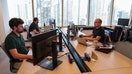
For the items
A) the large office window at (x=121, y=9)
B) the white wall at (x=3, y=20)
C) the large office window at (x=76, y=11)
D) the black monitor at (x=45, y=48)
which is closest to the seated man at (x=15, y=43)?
the black monitor at (x=45, y=48)

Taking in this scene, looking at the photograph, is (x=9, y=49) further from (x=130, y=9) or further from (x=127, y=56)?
(x=130, y=9)

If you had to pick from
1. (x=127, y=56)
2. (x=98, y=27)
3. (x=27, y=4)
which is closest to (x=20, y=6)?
(x=27, y=4)

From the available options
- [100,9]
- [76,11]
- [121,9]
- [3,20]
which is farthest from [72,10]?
[3,20]

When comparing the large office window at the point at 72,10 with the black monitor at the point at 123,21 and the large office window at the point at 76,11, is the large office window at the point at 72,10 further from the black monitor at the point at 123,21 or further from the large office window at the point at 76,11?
the black monitor at the point at 123,21

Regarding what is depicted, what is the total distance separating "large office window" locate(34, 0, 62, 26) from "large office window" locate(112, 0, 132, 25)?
2766 mm

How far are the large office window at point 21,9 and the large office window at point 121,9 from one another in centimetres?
411

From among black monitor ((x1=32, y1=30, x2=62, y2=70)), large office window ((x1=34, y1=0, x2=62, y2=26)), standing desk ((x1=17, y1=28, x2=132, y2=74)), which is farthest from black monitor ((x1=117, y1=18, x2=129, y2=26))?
black monitor ((x1=32, y1=30, x2=62, y2=70))

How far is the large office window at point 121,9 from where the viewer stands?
610 centimetres

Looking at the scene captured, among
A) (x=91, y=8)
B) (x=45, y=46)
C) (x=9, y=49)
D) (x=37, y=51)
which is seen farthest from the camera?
(x=91, y=8)

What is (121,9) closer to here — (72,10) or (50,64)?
(72,10)

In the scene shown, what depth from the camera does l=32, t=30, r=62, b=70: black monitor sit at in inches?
52.1

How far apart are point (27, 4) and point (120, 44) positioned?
14.8ft

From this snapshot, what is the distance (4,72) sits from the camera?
2.91m

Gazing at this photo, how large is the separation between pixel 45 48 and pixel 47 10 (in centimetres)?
447
